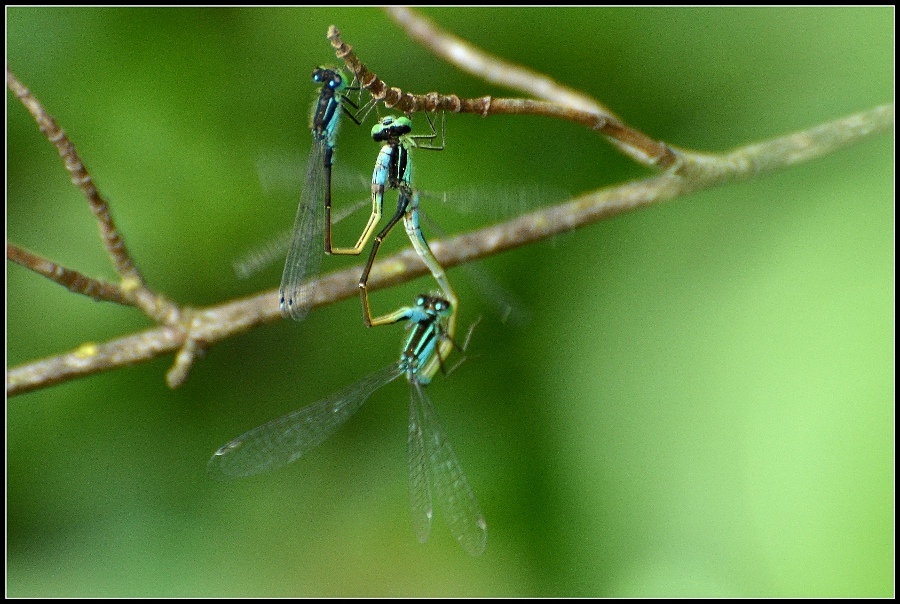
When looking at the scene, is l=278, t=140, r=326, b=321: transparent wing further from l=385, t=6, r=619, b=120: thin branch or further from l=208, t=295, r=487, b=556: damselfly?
l=385, t=6, r=619, b=120: thin branch

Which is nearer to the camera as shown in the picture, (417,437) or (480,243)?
(480,243)

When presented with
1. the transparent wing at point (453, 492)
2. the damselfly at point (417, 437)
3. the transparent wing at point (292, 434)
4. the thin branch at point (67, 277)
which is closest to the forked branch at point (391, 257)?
the thin branch at point (67, 277)

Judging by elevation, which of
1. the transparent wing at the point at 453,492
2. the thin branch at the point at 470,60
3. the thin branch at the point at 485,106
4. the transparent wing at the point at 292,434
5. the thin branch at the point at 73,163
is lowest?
the transparent wing at the point at 453,492

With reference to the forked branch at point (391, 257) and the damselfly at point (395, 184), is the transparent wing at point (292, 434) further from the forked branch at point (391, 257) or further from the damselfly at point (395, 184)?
the damselfly at point (395, 184)

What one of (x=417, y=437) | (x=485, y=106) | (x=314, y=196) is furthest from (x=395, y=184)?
(x=417, y=437)

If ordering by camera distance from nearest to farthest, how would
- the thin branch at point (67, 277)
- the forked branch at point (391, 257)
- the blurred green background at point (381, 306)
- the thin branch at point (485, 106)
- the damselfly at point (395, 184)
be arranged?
the thin branch at point (485, 106) < the damselfly at point (395, 184) < the thin branch at point (67, 277) < the forked branch at point (391, 257) < the blurred green background at point (381, 306)

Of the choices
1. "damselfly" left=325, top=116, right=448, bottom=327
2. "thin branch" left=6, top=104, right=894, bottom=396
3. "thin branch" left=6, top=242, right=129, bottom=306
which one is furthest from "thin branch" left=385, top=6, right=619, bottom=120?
"thin branch" left=6, top=242, right=129, bottom=306

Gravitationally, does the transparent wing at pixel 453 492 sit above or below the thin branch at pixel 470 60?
below

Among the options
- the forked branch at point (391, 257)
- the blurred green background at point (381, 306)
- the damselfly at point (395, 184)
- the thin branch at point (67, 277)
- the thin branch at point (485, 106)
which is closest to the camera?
the thin branch at point (485, 106)

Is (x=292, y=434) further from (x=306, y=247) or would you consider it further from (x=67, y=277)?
(x=67, y=277)
